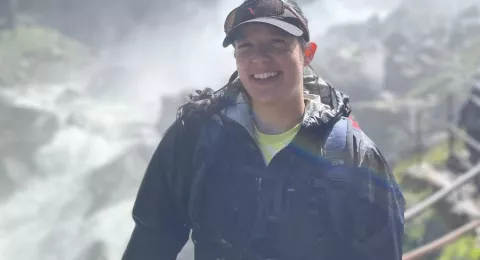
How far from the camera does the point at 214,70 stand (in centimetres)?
5647

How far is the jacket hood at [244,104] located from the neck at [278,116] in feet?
0.12

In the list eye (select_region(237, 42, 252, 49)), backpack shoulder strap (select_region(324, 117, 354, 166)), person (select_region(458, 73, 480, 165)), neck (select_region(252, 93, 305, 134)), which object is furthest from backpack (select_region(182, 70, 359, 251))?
person (select_region(458, 73, 480, 165))

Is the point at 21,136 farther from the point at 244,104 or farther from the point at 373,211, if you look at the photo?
the point at 373,211

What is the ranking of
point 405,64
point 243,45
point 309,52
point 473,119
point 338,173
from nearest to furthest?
point 338,173 → point 243,45 → point 309,52 → point 473,119 → point 405,64

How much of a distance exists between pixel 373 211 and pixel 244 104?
1.92 ft

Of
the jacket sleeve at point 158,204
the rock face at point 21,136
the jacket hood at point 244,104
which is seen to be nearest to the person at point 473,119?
the jacket hood at point 244,104

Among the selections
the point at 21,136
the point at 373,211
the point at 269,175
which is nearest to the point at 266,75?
the point at 269,175

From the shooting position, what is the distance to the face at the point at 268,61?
5.27ft

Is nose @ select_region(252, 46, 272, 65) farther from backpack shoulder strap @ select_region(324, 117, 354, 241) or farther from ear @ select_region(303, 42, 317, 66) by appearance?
backpack shoulder strap @ select_region(324, 117, 354, 241)

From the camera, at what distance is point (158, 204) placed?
168 cm

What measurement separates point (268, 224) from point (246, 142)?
0.95 feet

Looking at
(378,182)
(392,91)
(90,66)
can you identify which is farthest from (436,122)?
(90,66)

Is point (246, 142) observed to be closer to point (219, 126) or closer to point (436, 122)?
point (219, 126)

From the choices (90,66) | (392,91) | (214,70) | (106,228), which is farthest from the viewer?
(90,66)
